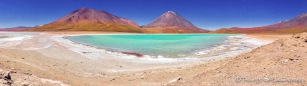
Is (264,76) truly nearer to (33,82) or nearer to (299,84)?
(299,84)

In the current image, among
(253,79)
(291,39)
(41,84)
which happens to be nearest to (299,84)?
(253,79)

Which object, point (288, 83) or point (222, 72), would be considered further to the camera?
point (222, 72)

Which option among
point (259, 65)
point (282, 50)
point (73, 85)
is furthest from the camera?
point (282, 50)

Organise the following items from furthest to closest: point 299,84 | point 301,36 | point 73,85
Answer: point 301,36
point 73,85
point 299,84

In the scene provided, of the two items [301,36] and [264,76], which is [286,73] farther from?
[301,36]

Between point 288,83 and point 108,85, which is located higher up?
point 288,83

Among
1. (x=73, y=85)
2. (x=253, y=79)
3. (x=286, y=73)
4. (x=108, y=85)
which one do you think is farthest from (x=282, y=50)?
(x=73, y=85)

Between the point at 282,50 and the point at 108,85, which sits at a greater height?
the point at 282,50

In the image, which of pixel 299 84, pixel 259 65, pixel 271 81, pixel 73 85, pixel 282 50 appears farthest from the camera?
pixel 282 50

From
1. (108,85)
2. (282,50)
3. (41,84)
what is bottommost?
(108,85)
